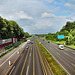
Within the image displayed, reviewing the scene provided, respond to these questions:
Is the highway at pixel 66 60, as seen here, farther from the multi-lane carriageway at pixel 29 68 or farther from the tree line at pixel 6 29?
the tree line at pixel 6 29

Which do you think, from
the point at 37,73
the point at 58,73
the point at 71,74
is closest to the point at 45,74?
the point at 37,73

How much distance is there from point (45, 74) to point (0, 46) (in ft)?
88.6

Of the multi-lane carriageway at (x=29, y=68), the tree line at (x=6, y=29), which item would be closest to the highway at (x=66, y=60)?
the multi-lane carriageway at (x=29, y=68)

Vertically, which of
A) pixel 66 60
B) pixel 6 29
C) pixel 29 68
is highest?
pixel 6 29

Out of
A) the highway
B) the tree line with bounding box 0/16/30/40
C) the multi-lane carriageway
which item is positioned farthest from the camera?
the tree line with bounding box 0/16/30/40

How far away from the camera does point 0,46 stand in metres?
34.2

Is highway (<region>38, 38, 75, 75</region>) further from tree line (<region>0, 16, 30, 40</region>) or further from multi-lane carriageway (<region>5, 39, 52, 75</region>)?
tree line (<region>0, 16, 30, 40</region>)

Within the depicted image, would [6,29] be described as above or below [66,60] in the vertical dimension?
above

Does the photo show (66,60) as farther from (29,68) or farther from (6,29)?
(6,29)

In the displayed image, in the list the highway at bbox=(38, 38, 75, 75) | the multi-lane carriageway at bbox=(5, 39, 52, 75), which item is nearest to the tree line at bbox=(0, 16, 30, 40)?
the multi-lane carriageway at bbox=(5, 39, 52, 75)

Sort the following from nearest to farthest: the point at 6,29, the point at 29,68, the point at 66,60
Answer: the point at 29,68, the point at 66,60, the point at 6,29

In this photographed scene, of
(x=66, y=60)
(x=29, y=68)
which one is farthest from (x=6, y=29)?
(x=66, y=60)

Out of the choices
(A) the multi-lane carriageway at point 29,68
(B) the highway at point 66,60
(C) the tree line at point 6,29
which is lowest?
(B) the highway at point 66,60

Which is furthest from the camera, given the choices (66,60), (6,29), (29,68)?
(6,29)
